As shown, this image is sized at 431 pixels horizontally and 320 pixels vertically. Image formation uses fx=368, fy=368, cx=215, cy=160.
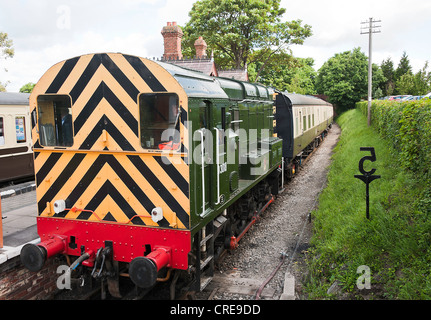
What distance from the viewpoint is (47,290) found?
19.0 ft

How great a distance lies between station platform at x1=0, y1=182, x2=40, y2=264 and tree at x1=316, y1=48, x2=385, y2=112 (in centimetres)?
4443

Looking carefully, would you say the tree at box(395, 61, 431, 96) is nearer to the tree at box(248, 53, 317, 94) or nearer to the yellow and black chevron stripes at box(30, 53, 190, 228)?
the tree at box(248, 53, 317, 94)

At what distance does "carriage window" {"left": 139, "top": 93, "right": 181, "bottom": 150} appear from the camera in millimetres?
4465

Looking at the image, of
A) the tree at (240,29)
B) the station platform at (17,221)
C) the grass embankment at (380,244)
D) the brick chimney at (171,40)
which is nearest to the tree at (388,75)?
the tree at (240,29)

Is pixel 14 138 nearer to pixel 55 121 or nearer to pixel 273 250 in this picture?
pixel 55 121

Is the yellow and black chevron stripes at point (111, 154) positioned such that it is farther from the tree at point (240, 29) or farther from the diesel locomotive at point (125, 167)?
the tree at point (240, 29)

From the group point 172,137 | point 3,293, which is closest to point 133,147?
point 172,137

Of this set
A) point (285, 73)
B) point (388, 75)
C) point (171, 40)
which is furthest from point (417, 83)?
point (171, 40)

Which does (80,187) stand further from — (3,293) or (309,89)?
(309,89)

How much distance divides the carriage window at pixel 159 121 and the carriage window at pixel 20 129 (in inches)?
353

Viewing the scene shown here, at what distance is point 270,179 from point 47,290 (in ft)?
21.8

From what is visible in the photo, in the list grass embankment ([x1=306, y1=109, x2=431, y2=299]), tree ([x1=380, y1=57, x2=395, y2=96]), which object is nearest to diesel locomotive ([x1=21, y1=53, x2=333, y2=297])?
grass embankment ([x1=306, y1=109, x2=431, y2=299])

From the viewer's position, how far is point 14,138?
38.1 ft

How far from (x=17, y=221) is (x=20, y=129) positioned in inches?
225
